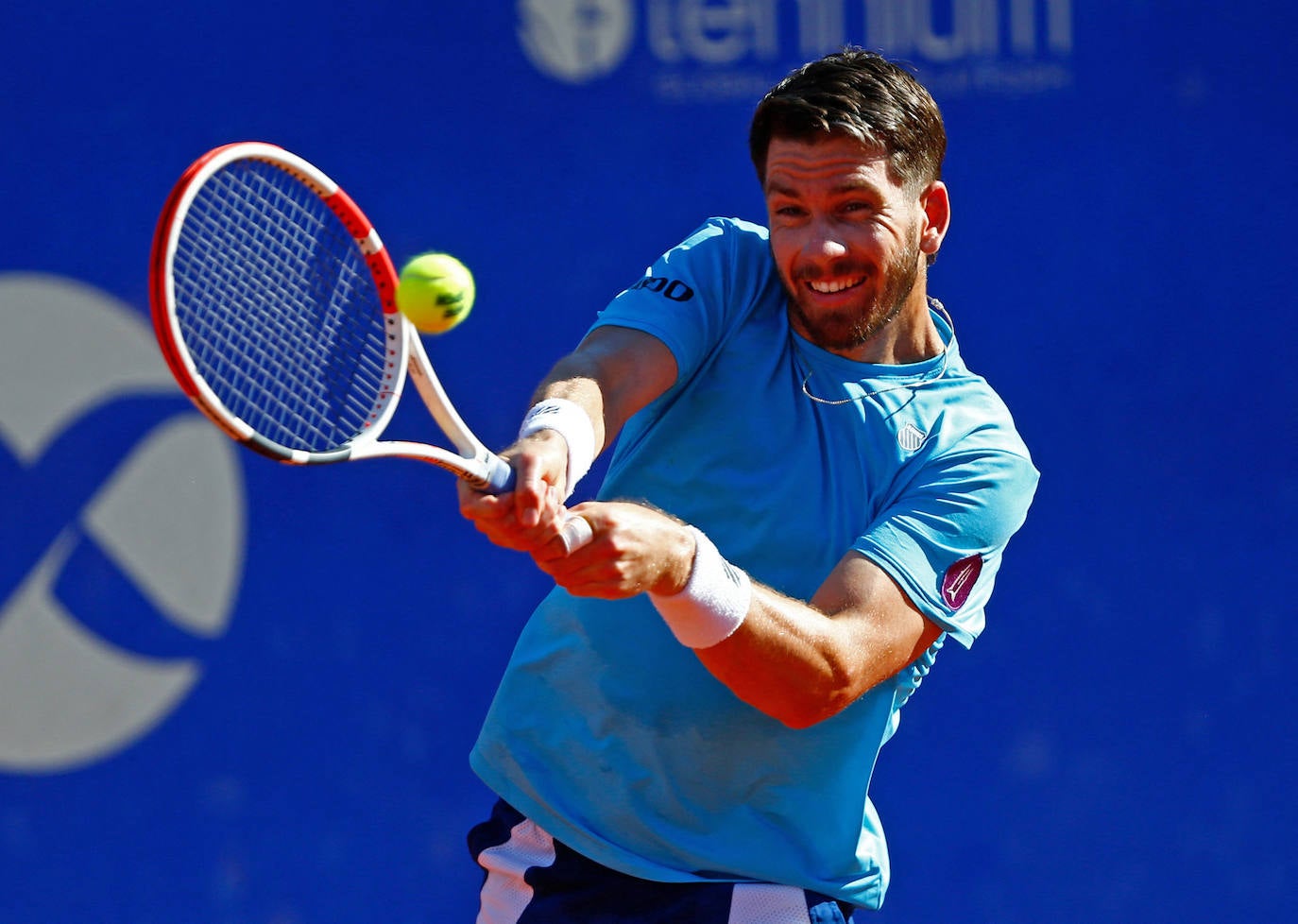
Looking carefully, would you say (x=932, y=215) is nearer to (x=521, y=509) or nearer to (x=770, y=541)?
(x=770, y=541)

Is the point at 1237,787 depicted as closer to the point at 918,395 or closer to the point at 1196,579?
the point at 1196,579

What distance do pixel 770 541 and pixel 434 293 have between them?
28.6 inches

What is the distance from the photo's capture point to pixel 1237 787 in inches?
156

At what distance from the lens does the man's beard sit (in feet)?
8.36

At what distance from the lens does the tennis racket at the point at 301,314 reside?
1902mm

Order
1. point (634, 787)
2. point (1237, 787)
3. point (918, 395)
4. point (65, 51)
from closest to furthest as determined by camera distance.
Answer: point (634, 787) → point (918, 395) → point (65, 51) → point (1237, 787)

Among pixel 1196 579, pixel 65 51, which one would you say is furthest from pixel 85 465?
pixel 1196 579

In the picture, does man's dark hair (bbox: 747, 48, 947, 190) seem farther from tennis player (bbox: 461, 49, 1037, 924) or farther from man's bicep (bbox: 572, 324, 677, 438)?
man's bicep (bbox: 572, 324, 677, 438)

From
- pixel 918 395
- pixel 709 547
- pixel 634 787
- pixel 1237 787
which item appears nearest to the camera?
pixel 709 547

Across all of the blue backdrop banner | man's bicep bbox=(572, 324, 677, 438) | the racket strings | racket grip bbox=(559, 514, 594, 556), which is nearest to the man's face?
man's bicep bbox=(572, 324, 677, 438)

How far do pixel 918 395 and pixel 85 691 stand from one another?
2131 mm

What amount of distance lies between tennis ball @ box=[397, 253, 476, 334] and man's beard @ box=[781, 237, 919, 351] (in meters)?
0.71

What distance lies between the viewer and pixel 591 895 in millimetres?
2482

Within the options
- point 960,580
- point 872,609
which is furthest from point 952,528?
point 872,609
